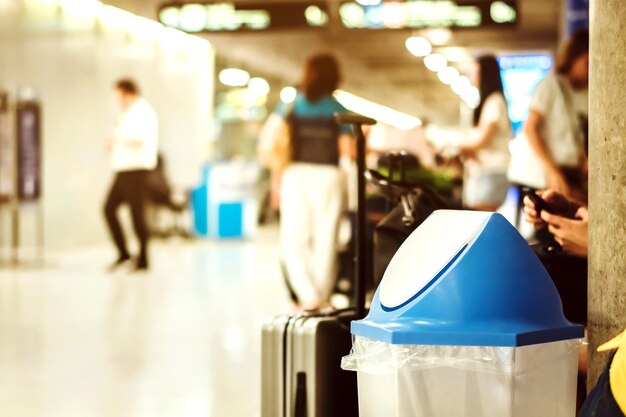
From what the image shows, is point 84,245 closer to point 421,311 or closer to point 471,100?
point 421,311

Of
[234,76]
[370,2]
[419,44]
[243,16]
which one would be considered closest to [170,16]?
[243,16]

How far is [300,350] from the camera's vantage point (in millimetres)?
3115

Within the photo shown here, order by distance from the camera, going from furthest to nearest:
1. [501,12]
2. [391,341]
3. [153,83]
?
[153,83], [501,12], [391,341]

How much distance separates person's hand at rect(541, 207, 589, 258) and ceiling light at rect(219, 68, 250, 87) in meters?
26.5

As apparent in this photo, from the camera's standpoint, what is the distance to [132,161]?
1163 cm

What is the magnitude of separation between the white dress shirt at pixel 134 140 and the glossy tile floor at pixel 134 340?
1.20 meters

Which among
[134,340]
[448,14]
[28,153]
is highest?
[448,14]

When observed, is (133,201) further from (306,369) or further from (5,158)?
(306,369)

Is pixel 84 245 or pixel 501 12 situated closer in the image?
pixel 501 12

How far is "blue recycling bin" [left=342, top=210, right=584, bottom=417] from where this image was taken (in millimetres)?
2504

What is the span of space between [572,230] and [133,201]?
881cm

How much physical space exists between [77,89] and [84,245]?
2.30 m

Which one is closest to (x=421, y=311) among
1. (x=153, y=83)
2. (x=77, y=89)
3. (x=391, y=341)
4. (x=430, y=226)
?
(x=391, y=341)

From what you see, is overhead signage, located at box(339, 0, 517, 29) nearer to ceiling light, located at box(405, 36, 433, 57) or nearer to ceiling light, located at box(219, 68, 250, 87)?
ceiling light, located at box(405, 36, 433, 57)
